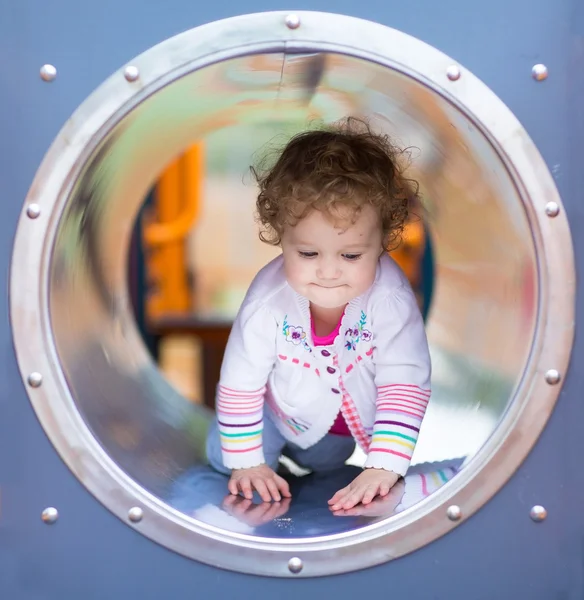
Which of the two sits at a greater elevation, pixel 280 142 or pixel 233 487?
pixel 280 142

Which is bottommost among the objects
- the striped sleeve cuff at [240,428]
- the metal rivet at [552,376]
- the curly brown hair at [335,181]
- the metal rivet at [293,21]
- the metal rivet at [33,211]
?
the striped sleeve cuff at [240,428]

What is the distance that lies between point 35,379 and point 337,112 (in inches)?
36.1

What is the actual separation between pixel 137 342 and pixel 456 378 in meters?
0.74

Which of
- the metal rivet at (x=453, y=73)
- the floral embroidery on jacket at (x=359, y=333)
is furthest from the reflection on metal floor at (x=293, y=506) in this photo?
the metal rivet at (x=453, y=73)

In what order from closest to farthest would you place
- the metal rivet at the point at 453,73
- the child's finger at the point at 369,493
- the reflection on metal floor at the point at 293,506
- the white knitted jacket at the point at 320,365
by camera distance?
the metal rivet at the point at 453,73 → the reflection on metal floor at the point at 293,506 → the child's finger at the point at 369,493 → the white knitted jacket at the point at 320,365

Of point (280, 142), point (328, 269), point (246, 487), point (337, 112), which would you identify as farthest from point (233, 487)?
point (280, 142)

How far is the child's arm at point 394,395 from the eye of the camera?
142cm

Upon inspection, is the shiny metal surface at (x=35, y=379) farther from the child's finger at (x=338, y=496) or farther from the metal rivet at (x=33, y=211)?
the child's finger at (x=338, y=496)

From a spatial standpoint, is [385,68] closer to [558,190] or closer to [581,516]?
[558,190]

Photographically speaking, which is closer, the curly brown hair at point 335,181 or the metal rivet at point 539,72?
the metal rivet at point 539,72

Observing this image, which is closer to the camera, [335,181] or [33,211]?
[33,211]

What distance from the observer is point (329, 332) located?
63.5 inches

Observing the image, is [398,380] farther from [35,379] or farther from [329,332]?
[35,379]

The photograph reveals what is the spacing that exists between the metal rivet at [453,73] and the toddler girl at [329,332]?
1.10ft
